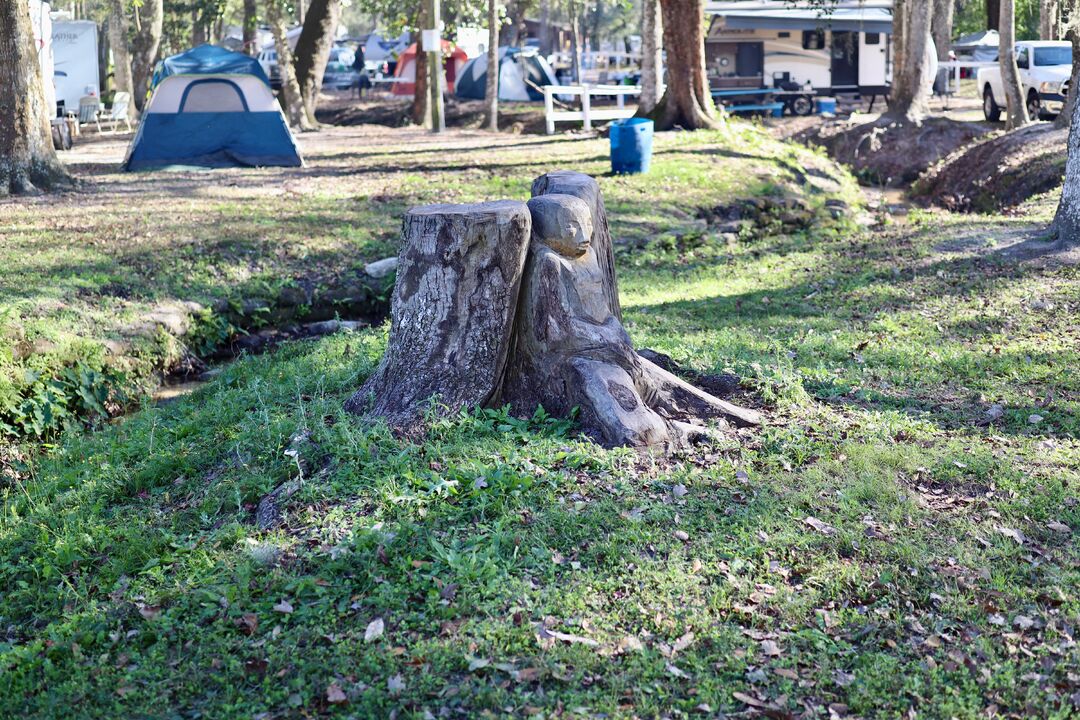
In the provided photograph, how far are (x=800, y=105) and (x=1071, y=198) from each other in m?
21.3

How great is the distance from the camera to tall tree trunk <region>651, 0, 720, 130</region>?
18.2 metres

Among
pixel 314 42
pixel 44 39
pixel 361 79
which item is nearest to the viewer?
pixel 44 39

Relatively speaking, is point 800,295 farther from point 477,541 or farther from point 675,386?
point 477,541

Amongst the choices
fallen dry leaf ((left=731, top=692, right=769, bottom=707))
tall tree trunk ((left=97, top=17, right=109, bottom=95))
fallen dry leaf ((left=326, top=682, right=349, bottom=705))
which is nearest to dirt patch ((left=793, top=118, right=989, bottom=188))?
fallen dry leaf ((left=731, top=692, right=769, bottom=707))

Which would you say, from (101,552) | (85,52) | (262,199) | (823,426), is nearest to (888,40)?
(85,52)

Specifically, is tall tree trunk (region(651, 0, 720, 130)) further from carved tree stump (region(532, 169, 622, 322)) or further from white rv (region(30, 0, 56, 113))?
carved tree stump (region(532, 169, 622, 322))

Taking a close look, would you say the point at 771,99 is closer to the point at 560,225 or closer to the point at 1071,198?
the point at 1071,198

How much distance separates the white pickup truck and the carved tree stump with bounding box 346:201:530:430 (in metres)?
21.0

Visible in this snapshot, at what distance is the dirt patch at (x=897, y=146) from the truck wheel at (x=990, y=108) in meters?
2.38

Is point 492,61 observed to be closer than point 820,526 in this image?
No

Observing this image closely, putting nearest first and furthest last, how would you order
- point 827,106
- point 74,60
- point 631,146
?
1. point 631,146
2. point 74,60
3. point 827,106

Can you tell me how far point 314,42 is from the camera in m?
23.2

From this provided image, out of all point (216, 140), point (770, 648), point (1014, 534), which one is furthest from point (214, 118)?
point (770, 648)

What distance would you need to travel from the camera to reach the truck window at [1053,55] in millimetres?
23344
